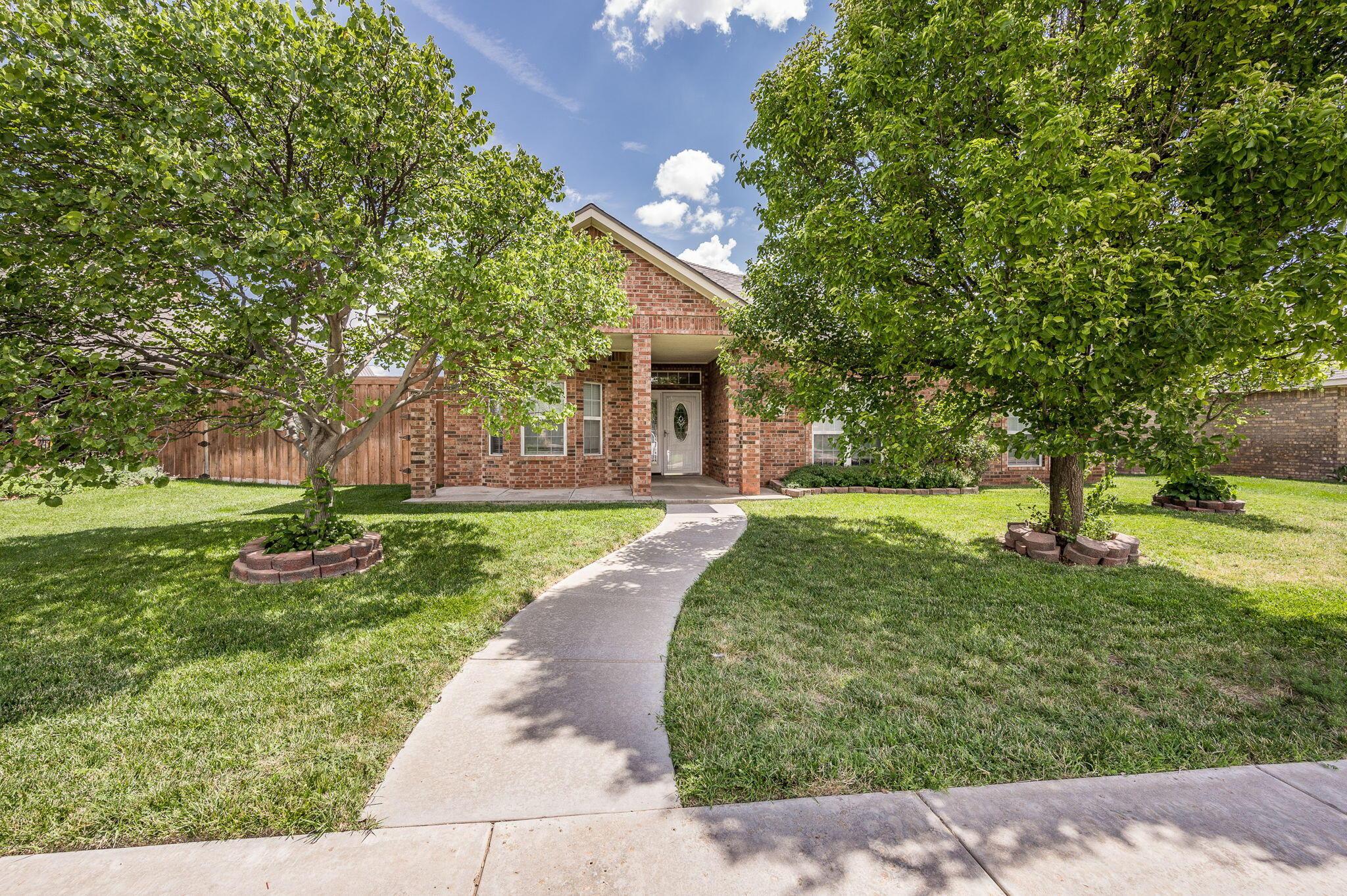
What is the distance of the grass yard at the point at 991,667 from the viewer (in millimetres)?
2385

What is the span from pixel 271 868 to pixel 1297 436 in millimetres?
20917

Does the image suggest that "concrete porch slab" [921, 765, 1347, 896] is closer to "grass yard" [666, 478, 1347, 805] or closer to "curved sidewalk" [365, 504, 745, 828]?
"grass yard" [666, 478, 1347, 805]

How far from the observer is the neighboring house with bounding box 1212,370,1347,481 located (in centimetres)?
1273

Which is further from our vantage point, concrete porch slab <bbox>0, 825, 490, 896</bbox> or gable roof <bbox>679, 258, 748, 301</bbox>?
gable roof <bbox>679, 258, 748, 301</bbox>

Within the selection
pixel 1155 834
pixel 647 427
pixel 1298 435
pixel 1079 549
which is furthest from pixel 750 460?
pixel 1298 435

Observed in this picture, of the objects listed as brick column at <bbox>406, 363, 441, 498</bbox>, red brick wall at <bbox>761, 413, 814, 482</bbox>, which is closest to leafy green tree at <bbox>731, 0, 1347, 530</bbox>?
red brick wall at <bbox>761, 413, 814, 482</bbox>

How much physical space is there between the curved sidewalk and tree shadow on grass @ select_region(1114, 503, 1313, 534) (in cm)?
857

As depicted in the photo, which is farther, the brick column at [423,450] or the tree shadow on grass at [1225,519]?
the brick column at [423,450]

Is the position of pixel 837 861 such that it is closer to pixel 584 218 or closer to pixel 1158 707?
pixel 1158 707

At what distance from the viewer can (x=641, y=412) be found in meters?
10.3

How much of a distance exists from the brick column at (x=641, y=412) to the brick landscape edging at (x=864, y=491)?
9.83 ft

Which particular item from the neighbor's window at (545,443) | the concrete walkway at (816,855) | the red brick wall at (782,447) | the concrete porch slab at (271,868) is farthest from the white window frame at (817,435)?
the concrete porch slab at (271,868)

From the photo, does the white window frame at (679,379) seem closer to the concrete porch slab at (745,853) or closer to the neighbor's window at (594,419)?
the neighbor's window at (594,419)

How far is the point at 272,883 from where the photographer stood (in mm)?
1736
